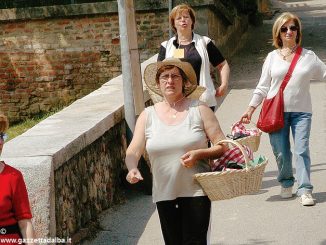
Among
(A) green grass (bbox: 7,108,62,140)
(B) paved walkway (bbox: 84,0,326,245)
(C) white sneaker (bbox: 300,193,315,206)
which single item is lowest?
(A) green grass (bbox: 7,108,62,140)

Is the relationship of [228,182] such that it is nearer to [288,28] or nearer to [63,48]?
[288,28]

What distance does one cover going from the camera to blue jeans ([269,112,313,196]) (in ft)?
22.4

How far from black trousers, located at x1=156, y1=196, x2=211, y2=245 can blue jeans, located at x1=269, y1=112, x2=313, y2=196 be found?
2.46 metres

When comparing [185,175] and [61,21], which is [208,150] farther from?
[61,21]

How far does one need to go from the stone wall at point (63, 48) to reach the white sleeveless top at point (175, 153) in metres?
10.4

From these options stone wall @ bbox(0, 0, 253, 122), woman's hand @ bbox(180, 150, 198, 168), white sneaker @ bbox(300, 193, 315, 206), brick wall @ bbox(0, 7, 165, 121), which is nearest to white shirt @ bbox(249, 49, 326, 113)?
white sneaker @ bbox(300, 193, 315, 206)

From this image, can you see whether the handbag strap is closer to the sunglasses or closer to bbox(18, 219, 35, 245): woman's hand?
the sunglasses

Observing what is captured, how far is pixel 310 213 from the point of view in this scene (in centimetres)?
657

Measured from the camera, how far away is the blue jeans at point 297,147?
22.4 feet

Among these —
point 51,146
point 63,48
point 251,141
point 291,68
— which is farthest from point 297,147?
point 63,48

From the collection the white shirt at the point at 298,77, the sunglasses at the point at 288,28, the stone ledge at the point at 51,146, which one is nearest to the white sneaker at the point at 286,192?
the white shirt at the point at 298,77

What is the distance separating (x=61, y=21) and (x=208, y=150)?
11647 millimetres

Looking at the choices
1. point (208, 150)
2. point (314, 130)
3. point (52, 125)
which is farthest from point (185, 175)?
point (314, 130)

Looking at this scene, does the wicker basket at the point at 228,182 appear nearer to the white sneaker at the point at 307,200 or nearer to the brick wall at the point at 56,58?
the white sneaker at the point at 307,200
